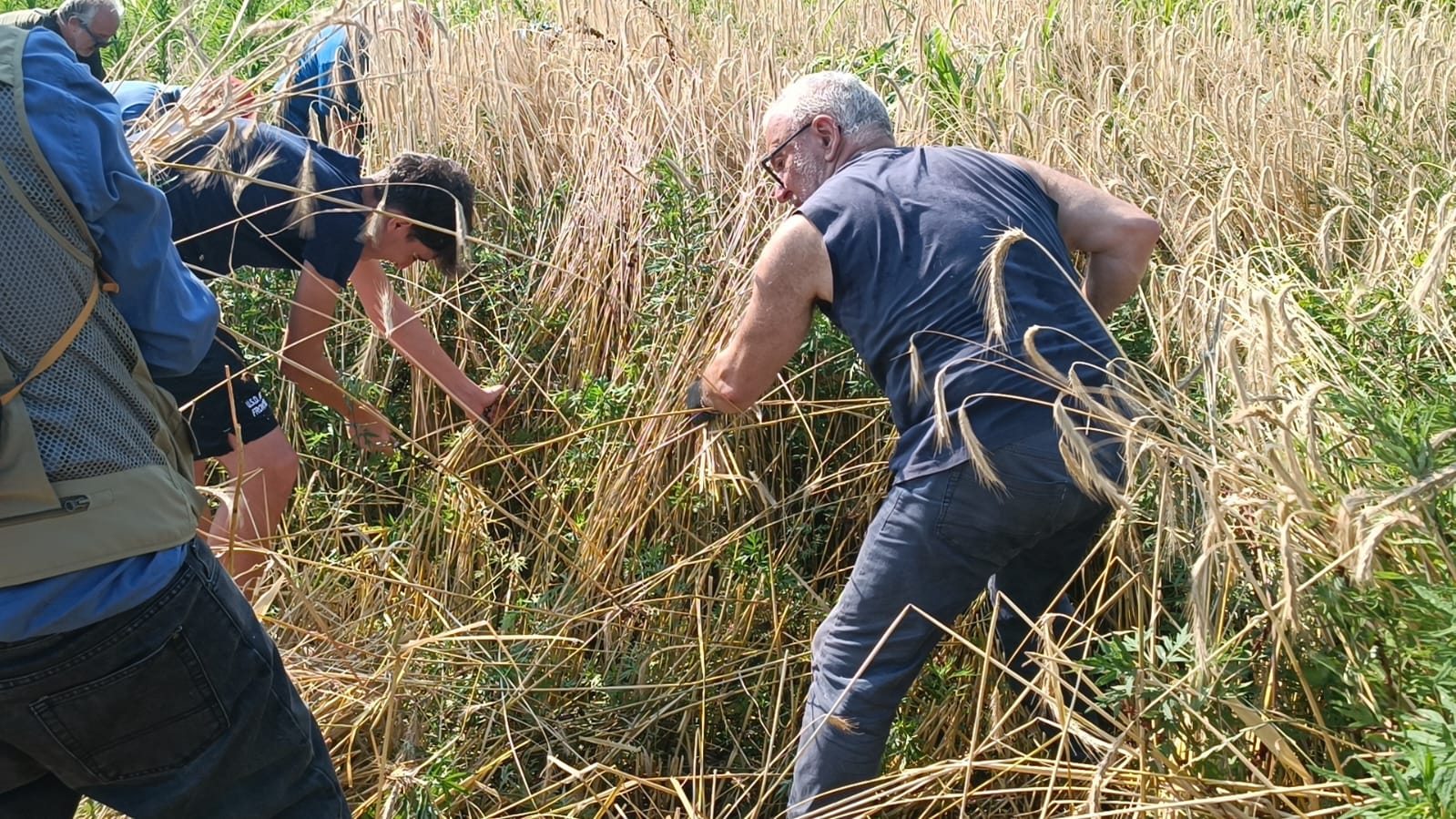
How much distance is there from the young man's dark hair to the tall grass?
1.14ft

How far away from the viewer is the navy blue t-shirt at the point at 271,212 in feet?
9.81

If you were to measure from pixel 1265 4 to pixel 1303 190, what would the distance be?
184cm

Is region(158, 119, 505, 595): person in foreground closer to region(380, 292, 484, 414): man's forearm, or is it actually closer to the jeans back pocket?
region(380, 292, 484, 414): man's forearm

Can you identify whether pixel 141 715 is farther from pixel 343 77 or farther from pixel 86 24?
pixel 86 24

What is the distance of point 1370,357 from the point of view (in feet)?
7.90

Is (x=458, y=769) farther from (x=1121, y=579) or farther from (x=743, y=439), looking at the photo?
Answer: (x=1121, y=579)

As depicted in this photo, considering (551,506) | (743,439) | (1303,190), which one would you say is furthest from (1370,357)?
(551,506)

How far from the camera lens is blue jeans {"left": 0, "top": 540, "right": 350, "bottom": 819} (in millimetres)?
1690

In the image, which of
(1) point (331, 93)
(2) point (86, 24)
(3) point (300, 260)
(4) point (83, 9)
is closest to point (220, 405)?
(3) point (300, 260)

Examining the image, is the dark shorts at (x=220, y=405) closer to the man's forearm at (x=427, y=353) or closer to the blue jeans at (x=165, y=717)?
the man's forearm at (x=427, y=353)

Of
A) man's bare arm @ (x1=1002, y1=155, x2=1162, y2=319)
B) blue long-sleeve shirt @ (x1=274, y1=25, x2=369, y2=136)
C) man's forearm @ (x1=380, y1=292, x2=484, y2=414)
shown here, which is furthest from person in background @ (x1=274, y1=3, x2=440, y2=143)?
man's bare arm @ (x1=1002, y1=155, x2=1162, y2=319)

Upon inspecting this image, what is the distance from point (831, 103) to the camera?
2.65m

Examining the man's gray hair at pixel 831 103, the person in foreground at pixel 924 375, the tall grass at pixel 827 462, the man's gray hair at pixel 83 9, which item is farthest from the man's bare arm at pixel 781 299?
the man's gray hair at pixel 83 9

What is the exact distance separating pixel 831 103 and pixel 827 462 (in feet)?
2.99
